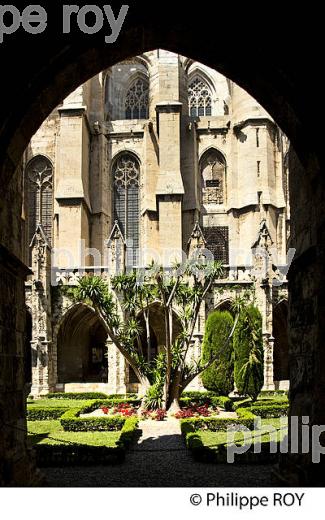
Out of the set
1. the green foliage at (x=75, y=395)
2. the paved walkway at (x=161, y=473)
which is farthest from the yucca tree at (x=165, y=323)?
the paved walkway at (x=161, y=473)

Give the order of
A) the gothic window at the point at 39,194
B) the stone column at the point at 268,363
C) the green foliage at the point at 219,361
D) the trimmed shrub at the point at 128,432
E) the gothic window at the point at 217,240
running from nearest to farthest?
1. the trimmed shrub at the point at 128,432
2. the green foliage at the point at 219,361
3. the stone column at the point at 268,363
4. the gothic window at the point at 217,240
5. the gothic window at the point at 39,194

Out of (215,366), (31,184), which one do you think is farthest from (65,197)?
(215,366)

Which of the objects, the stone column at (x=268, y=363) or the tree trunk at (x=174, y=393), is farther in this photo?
the stone column at (x=268, y=363)

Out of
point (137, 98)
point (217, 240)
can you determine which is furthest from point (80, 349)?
point (137, 98)

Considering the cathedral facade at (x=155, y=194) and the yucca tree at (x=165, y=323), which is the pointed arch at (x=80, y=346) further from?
the yucca tree at (x=165, y=323)

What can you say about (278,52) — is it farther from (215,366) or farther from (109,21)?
(215,366)

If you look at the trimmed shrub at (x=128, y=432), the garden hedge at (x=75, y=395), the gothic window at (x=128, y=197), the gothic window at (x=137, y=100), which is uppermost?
the gothic window at (x=137, y=100)

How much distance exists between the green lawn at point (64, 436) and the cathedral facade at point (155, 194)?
1012cm

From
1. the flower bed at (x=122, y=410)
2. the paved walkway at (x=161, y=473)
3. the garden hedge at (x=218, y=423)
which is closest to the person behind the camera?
the paved walkway at (x=161, y=473)

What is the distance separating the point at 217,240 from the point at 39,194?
916 cm

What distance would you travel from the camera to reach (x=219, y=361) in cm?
1900

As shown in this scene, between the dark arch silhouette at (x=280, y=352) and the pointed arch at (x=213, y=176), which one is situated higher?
the pointed arch at (x=213, y=176)

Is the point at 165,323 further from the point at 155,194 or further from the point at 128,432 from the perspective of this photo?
the point at 155,194

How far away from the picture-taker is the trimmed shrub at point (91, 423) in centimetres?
1366
